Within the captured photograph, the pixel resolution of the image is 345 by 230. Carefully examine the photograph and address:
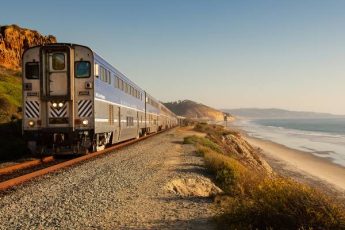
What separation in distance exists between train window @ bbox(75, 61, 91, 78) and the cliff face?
4931 centimetres

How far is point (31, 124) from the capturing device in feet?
50.5

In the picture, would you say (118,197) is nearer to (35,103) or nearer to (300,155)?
(35,103)

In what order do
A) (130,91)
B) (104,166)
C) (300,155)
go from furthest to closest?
(300,155), (130,91), (104,166)

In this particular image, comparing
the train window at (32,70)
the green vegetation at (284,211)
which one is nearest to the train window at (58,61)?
the train window at (32,70)

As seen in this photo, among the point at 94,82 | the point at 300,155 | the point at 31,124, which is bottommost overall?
the point at 300,155

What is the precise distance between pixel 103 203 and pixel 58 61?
27.8 ft

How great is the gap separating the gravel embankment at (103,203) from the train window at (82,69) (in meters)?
4.06

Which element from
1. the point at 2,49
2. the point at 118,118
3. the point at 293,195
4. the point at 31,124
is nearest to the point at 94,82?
the point at 31,124

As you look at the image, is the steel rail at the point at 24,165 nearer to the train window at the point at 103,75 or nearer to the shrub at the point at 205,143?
the train window at the point at 103,75

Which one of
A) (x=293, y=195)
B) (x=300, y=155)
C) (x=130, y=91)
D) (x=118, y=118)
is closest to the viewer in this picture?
(x=293, y=195)

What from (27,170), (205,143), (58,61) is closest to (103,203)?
(27,170)

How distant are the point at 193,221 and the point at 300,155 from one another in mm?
41895

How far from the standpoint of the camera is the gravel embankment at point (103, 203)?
7160 millimetres

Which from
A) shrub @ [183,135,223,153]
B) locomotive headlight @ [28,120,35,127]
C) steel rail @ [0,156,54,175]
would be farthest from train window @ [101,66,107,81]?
shrub @ [183,135,223,153]
